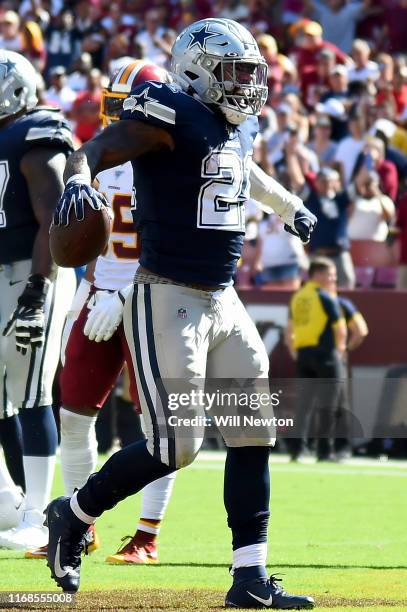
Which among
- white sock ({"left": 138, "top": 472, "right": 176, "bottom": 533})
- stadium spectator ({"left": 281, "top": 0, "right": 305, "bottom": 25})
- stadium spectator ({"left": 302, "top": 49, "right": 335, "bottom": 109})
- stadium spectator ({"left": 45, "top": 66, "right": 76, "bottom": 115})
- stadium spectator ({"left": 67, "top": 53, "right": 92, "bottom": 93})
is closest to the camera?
white sock ({"left": 138, "top": 472, "right": 176, "bottom": 533})

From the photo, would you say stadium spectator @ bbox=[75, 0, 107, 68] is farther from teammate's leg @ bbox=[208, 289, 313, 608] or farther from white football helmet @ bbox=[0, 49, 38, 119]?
teammate's leg @ bbox=[208, 289, 313, 608]

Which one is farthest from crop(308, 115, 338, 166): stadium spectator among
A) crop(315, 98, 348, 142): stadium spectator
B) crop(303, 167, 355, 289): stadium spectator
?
crop(303, 167, 355, 289): stadium spectator

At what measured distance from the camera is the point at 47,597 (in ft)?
15.0

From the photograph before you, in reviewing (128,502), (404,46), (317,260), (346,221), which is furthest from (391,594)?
(404,46)

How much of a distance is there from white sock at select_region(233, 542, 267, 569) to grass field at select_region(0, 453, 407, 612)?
163 millimetres

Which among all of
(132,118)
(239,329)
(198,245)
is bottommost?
(239,329)

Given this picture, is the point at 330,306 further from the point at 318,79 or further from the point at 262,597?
the point at 262,597

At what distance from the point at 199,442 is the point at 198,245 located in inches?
26.9

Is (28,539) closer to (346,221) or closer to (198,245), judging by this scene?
(198,245)

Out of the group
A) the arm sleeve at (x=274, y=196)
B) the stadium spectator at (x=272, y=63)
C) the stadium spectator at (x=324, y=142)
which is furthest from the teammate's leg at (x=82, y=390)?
the stadium spectator at (x=272, y=63)

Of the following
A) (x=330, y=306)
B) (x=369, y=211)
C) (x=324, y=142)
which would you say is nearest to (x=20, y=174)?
(x=330, y=306)

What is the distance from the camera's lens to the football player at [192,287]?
4.58 meters

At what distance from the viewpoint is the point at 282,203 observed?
5.31 metres

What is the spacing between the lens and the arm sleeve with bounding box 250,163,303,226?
5297 millimetres
